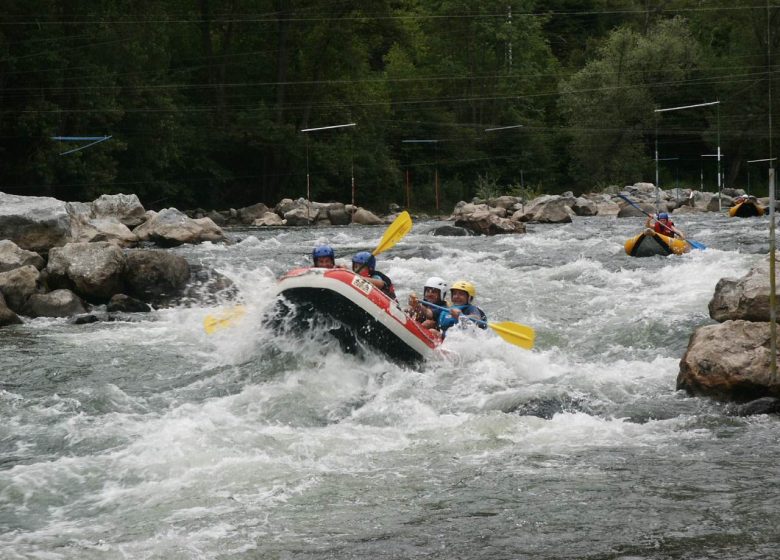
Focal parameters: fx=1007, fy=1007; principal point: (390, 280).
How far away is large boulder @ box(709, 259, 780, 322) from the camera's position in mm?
8766

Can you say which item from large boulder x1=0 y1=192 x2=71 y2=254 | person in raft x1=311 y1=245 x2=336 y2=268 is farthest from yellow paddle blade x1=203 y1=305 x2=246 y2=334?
large boulder x1=0 y1=192 x2=71 y2=254

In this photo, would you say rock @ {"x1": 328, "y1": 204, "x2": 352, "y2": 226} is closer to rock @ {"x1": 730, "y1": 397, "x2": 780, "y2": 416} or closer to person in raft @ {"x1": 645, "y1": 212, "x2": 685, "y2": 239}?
person in raft @ {"x1": 645, "y1": 212, "x2": 685, "y2": 239}

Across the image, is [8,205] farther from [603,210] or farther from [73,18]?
[603,210]

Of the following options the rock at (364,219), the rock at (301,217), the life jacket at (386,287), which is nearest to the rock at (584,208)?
the rock at (364,219)

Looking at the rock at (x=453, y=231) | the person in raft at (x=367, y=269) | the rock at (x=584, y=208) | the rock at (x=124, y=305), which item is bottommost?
the rock at (x=584, y=208)

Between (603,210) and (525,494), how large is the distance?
31.5m

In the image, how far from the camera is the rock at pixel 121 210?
24391mm

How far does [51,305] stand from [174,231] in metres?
10.1

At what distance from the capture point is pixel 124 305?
13055 millimetres

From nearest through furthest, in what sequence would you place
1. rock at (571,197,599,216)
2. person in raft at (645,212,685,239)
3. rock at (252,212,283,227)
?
person in raft at (645,212,685,239) < rock at (252,212,283,227) < rock at (571,197,599,216)

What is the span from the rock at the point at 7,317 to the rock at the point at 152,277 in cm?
182

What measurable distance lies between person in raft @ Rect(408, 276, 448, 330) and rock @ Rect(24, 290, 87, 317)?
4833 mm

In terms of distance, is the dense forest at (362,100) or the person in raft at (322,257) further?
the dense forest at (362,100)

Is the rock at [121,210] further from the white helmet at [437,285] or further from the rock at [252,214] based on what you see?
the white helmet at [437,285]
